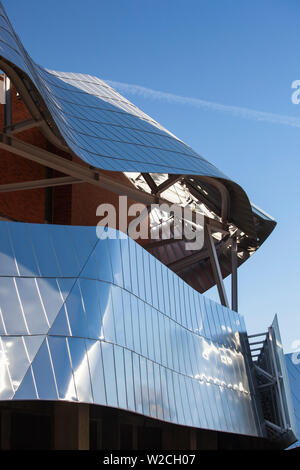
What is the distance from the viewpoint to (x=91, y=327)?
1709 centimetres

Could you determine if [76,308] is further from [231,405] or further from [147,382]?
[231,405]

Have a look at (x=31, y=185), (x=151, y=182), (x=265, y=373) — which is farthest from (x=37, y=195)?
(x=265, y=373)

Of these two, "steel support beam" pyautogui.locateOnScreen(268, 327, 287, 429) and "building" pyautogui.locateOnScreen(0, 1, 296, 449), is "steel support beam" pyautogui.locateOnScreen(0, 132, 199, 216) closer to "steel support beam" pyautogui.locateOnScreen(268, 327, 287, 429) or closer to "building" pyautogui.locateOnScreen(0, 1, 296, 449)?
"building" pyautogui.locateOnScreen(0, 1, 296, 449)

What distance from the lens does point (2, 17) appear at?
2114 centimetres

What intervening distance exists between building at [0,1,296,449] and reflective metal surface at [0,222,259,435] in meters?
0.03

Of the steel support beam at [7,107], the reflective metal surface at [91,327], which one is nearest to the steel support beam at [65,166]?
the steel support beam at [7,107]

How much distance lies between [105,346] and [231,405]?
9882 millimetres

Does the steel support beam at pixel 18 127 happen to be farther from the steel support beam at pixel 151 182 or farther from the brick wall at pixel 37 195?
the steel support beam at pixel 151 182

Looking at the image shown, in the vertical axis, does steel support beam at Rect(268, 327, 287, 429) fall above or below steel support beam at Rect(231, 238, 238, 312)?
below

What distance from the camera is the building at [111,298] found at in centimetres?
1667

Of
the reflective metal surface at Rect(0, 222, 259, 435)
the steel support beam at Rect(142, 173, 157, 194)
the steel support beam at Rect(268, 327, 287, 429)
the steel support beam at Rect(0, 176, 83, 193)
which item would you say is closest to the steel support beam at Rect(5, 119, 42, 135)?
the steel support beam at Rect(0, 176, 83, 193)

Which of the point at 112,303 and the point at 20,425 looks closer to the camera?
the point at 112,303

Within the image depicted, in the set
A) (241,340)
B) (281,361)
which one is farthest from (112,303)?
(281,361)

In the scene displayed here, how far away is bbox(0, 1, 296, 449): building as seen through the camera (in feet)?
54.7
